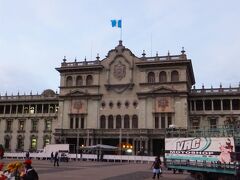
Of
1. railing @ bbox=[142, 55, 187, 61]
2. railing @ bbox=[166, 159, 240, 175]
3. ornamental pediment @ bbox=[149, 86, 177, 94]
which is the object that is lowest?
railing @ bbox=[166, 159, 240, 175]

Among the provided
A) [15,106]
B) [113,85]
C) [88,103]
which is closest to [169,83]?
[113,85]

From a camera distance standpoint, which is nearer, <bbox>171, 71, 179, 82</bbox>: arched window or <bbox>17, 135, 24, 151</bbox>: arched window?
<bbox>171, 71, 179, 82</bbox>: arched window

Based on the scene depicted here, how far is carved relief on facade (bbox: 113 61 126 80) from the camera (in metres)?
76.9

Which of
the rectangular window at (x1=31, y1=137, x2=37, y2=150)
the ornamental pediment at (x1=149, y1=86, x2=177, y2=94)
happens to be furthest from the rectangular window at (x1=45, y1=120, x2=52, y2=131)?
the ornamental pediment at (x1=149, y1=86, x2=177, y2=94)

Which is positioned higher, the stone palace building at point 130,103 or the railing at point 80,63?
the railing at point 80,63

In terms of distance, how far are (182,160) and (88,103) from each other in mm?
53730

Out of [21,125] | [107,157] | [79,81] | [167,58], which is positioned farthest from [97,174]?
[21,125]

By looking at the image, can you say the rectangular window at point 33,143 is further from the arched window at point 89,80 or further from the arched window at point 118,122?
the arched window at point 118,122

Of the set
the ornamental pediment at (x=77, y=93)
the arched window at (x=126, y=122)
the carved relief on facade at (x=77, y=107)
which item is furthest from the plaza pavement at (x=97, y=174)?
the ornamental pediment at (x=77, y=93)

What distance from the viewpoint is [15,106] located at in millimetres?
88375

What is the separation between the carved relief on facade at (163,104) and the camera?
2840 inches

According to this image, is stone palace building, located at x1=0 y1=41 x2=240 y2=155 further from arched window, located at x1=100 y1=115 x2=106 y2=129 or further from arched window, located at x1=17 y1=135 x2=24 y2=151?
arched window, located at x1=17 y1=135 x2=24 y2=151

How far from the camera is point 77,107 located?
7819 cm

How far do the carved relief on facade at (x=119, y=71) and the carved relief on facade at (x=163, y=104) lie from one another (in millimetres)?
9664
